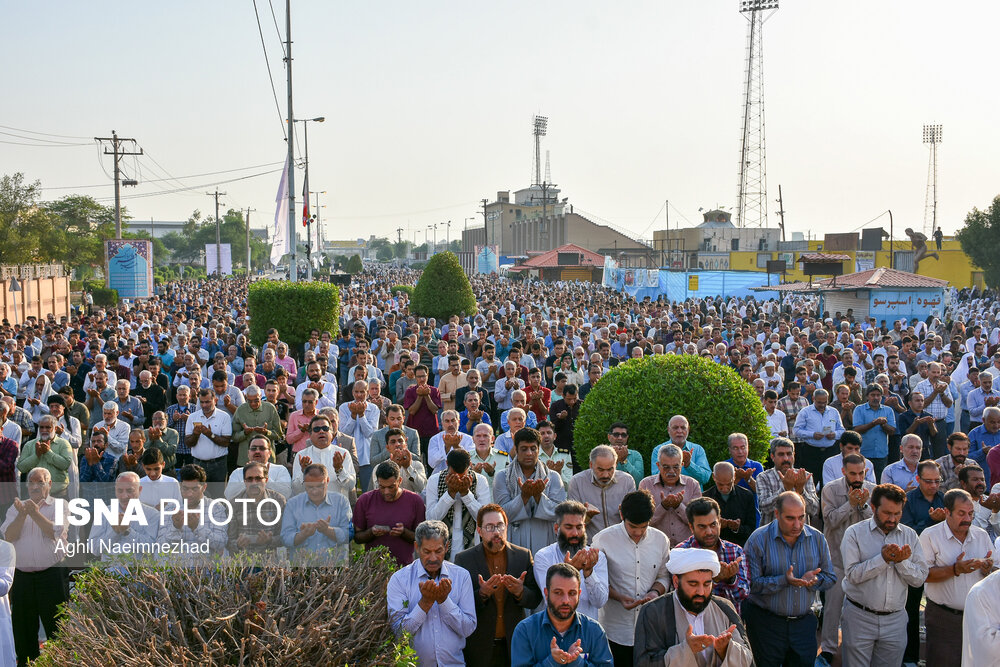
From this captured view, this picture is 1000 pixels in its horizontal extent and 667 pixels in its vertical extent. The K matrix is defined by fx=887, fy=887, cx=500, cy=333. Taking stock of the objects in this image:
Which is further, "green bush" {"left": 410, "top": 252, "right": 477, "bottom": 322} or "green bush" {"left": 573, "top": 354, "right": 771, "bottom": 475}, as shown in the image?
"green bush" {"left": 410, "top": 252, "right": 477, "bottom": 322}

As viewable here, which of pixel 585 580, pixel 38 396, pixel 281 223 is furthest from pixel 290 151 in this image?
pixel 585 580

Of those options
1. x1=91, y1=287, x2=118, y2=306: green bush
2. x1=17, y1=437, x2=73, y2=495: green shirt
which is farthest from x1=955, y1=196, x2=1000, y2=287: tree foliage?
x1=17, y1=437, x2=73, y2=495: green shirt

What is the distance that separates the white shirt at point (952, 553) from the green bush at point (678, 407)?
2022mm

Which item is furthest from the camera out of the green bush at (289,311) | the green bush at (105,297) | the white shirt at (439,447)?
the green bush at (105,297)

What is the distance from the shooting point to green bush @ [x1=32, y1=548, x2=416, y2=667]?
4062mm

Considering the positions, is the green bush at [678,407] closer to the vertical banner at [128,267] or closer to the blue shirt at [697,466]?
the blue shirt at [697,466]

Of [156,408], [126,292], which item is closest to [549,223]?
[126,292]

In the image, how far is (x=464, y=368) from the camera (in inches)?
505

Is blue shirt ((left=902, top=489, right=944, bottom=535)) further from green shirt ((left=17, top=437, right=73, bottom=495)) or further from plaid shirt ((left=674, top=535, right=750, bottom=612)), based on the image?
green shirt ((left=17, top=437, right=73, bottom=495))

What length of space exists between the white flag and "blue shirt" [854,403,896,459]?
1577 centimetres

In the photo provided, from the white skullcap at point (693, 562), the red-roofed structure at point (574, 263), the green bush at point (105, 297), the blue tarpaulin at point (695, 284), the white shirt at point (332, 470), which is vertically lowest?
the white shirt at point (332, 470)

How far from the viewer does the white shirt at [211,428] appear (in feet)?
29.4

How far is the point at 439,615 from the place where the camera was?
193 inches

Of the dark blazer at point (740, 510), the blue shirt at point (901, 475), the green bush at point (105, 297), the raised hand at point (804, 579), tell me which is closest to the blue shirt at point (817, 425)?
the blue shirt at point (901, 475)
